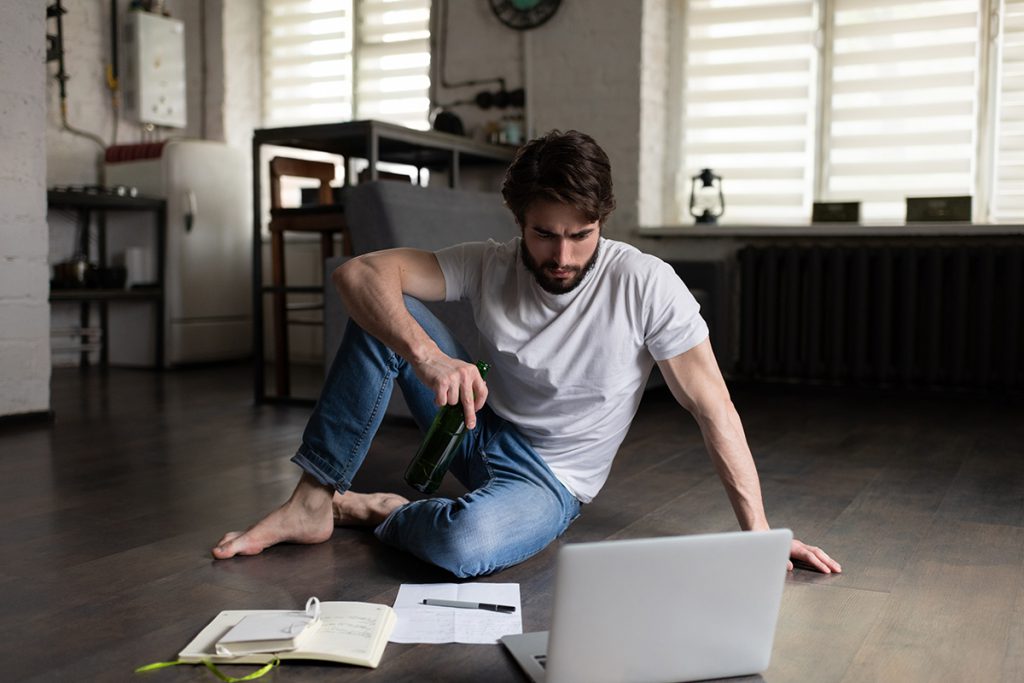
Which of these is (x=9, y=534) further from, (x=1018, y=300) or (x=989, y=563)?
(x=1018, y=300)

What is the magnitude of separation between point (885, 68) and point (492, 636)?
3838mm

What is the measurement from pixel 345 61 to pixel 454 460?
4282 mm

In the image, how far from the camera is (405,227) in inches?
127

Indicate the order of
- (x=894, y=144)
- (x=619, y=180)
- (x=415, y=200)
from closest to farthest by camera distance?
1. (x=415, y=200)
2. (x=894, y=144)
3. (x=619, y=180)

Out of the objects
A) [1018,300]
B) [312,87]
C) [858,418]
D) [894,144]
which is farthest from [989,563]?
[312,87]

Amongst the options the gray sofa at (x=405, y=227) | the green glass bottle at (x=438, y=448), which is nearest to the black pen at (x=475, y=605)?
the green glass bottle at (x=438, y=448)

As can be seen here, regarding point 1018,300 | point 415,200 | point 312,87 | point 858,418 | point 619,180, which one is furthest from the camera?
point 312,87

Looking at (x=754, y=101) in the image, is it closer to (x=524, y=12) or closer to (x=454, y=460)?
(x=524, y=12)

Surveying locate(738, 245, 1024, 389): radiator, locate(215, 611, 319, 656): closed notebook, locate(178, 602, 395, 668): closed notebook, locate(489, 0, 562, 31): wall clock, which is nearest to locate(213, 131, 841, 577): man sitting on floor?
locate(178, 602, 395, 668): closed notebook

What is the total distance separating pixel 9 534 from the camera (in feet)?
6.63

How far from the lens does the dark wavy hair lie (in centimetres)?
161

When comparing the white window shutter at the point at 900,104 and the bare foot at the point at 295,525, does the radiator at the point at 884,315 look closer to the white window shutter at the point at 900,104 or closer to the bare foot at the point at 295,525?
the white window shutter at the point at 900,104

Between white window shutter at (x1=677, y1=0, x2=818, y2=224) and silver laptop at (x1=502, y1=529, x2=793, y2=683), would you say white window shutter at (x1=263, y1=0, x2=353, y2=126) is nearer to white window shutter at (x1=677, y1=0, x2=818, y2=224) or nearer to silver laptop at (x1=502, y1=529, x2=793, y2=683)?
white window shutter at (x1=677, y1=0, x2=818, y2=224)

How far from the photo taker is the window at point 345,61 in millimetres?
5496
